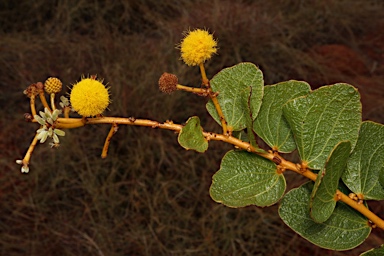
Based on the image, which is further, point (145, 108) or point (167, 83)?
point (145, 108)

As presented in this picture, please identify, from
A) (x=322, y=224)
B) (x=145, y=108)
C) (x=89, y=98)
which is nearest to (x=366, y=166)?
(x=322, y=224)

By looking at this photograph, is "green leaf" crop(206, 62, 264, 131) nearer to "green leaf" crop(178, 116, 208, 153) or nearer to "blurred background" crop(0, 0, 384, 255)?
"green leaf" crop(178, 116, 208, 153)

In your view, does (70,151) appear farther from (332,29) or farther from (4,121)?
(332,29)

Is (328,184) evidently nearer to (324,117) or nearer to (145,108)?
(324,117)

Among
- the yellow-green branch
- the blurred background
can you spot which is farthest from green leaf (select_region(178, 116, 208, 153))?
the blurred background

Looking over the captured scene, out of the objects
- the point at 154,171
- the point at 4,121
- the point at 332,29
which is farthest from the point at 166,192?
the point at 332,29

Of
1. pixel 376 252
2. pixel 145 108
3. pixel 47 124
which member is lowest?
pixel 376 252
